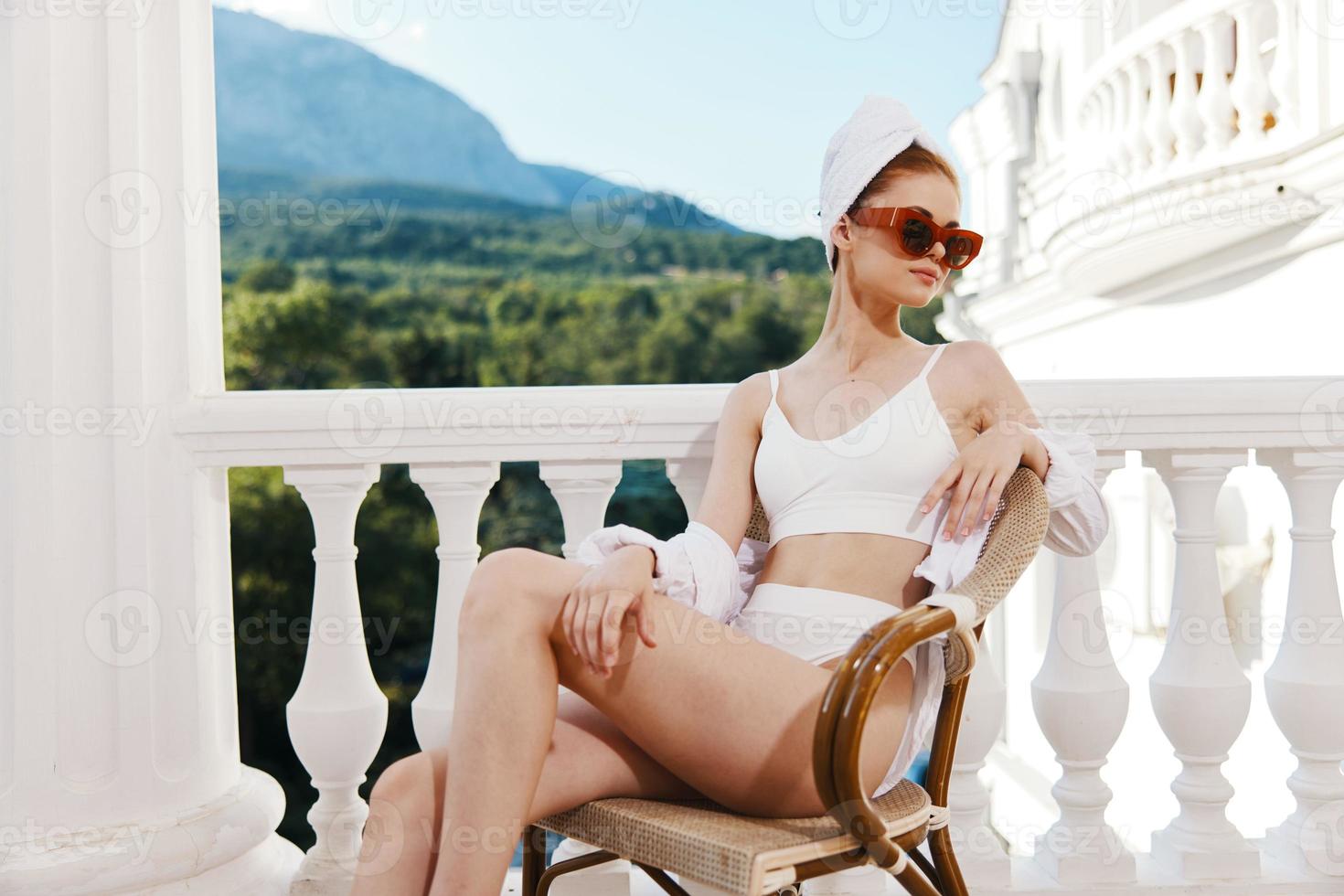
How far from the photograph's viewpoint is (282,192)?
2911 centimetres

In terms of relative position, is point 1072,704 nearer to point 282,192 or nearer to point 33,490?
point 33,490

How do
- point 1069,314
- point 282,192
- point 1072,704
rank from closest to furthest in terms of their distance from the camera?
1. point 1072,704
2. point 1069,314
3. point 282,192

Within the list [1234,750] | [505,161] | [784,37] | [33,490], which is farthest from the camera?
[784,37]

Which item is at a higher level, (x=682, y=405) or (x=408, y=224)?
(x=408, y=224)

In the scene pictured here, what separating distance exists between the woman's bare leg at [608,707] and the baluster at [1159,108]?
526 centimetres

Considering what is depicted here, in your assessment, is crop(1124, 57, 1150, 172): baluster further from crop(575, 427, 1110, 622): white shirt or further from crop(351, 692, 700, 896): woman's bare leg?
crop(351, 692, 700, 896): woman's bare leg

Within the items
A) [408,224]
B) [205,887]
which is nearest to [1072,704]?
[205,887]

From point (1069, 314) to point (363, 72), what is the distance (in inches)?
1163

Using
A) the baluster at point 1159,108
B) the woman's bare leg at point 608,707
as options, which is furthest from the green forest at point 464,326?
the woman's bare leg at point 608,707

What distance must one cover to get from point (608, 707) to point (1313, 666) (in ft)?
4.78

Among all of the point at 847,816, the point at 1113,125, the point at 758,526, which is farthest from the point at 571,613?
the point at 1113,125

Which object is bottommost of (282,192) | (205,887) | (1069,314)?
(205,887)

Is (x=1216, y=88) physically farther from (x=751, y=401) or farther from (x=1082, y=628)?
(x=751, y=401)

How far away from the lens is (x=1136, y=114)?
608 centimetres
